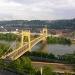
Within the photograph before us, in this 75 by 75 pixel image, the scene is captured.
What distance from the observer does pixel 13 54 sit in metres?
10.7

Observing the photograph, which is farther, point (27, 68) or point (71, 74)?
point (71, 74)

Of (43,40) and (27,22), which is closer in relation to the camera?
(43,40)

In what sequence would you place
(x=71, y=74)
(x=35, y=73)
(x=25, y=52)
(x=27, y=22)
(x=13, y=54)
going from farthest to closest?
(x=27, y=22) < (x=25, y=52) < (x=13, y=54) < (x=71, y=74) < (x=35, y=73)

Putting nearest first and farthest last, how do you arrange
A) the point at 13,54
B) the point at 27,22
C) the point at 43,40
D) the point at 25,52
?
1. the point at 13,54
2. the point at 25,52
3. the point at 43,40
4. the point at 27,22

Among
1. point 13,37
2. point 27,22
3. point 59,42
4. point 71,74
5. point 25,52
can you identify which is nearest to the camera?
point 71,74

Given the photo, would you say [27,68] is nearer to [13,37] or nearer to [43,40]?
[43,40]

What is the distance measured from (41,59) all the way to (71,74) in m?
3.23

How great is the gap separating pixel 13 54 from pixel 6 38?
443 inches

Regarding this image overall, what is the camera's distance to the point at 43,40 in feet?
62.2

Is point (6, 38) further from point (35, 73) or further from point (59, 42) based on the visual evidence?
point (35, 73)

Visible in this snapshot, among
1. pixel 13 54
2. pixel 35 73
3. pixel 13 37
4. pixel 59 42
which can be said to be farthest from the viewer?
pixel 13 37

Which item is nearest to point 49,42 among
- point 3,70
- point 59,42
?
point 59,42

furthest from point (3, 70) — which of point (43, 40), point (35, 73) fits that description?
point (43, 40)

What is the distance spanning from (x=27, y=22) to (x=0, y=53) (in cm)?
3404
